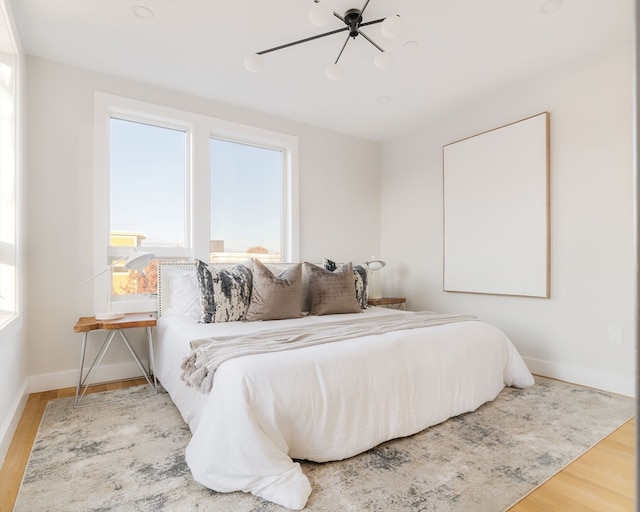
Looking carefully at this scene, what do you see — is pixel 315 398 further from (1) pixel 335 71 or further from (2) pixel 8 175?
(2) pixel 8 175

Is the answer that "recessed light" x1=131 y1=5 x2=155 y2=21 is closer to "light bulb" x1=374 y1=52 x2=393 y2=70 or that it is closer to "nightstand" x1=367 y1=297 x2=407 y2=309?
"light bulb" x1=374 y1=52 x2=393 y2=70

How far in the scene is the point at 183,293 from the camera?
2857 millimetres

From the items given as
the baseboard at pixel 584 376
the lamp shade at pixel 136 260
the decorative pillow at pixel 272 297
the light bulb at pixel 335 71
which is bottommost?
the baseboard at pixel 584 376

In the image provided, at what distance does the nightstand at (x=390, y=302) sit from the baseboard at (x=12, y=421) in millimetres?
2996

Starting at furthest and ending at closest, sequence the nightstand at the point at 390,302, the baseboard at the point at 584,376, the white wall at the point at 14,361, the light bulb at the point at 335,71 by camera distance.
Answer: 1. the nightstand at the point at 390,302
2. the baseboard at the point at 584,376
3. the light bulb at the point at 335,71
4. the white wall at the point at 14,361

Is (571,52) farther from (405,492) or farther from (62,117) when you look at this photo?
(62,117)

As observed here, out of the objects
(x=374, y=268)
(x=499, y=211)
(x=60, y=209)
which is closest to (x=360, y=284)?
(x=374, y=268)

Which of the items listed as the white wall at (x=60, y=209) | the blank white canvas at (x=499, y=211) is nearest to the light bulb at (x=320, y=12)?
the white wall at (x=60, y=209)

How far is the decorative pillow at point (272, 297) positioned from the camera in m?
2.68

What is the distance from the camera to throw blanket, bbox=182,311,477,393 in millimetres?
1701

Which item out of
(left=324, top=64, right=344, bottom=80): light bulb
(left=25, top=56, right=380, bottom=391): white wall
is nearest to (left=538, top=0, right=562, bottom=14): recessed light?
(left=324, top=64, right=344, bottom=80): light bulb

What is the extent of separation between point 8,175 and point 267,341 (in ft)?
6.50

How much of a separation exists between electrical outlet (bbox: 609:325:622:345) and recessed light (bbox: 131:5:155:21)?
3924 millimetres

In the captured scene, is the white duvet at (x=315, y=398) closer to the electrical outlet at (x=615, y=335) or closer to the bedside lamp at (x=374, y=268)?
the electrical outlet at (x=615, y=335)
